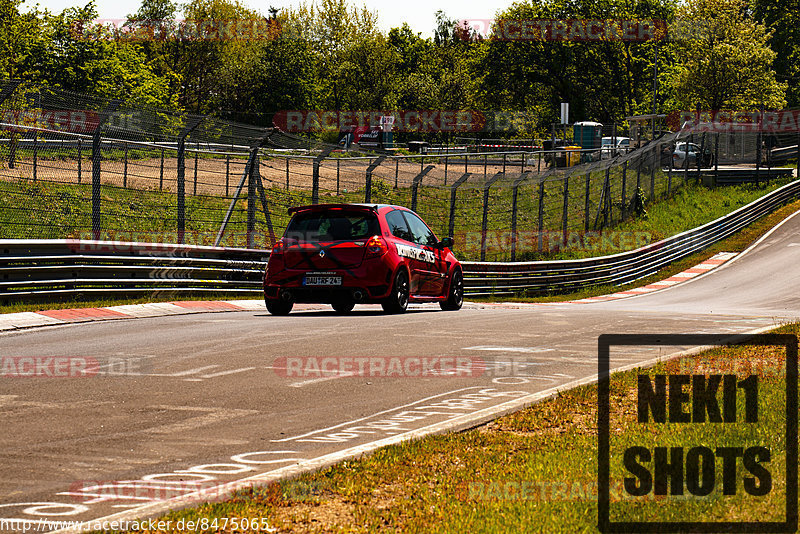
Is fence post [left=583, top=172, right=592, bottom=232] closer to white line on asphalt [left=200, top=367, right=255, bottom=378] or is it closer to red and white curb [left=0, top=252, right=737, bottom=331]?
red and white curb [left=0, top=252, right=737, bottom=331]

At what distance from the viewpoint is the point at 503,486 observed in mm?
5219

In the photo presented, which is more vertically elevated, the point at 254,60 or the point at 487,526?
the point at 254,60

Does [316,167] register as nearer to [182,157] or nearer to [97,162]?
[182,157]

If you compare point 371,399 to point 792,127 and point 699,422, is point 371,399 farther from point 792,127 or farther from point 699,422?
point 792,127

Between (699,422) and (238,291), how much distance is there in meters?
12.4

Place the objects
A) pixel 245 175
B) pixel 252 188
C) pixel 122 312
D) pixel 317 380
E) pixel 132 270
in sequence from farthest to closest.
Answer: pixel 252 188 < pixel 245 175 < pixel 132 270 < pixel 122 312 < pixel 317 380

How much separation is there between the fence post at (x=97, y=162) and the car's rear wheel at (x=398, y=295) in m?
4.25

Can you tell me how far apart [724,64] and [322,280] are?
5355 cm

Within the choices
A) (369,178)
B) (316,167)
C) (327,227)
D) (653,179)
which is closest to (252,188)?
(316,167)

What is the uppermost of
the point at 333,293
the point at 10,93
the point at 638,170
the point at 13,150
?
the point at 10,93

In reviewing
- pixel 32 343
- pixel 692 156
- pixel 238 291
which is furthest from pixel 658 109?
pixel 32 343

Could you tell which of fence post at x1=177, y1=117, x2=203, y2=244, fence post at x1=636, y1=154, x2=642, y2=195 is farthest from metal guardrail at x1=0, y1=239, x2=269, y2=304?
fence post at x1=636, y1=154, x2=642, y2=195

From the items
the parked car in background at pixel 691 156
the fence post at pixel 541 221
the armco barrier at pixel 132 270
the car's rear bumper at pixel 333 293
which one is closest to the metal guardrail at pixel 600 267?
the armco barrier at pixel 132 270

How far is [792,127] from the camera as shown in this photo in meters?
65.0
